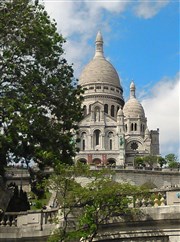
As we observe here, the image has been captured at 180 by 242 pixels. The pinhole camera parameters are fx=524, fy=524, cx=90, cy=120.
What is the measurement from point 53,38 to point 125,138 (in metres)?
87.5

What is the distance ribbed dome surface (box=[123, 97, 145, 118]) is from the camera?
11800 cm

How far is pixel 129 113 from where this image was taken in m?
118

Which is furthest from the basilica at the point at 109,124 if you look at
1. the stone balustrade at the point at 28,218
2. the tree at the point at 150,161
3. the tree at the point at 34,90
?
the stone balustrade at the point at 28,218

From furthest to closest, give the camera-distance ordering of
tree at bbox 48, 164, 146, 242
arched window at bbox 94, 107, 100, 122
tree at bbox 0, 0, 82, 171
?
1. arched window at bbox 94, 107, 100, 122
2. tree at bbox 0, 0, 82, 171
3. tree at bbox 48, 164, 146, 242

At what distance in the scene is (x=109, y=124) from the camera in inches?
4309

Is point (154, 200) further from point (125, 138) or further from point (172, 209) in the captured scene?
point (125, 138)

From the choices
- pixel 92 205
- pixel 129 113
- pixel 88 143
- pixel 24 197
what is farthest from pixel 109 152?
pixel 92 205

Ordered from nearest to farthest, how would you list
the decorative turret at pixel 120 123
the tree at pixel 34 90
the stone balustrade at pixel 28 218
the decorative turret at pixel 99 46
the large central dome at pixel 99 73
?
the stone balustrade at pixel 28 218
the tree at pixel 34 90
the decorative turret at pixel 120 123
the large central dome at pixel 99 73
the decorative turret at pixel 99 46

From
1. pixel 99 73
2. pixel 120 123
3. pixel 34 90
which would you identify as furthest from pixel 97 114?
pixel 34 90

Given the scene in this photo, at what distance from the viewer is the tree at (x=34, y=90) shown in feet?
73.8

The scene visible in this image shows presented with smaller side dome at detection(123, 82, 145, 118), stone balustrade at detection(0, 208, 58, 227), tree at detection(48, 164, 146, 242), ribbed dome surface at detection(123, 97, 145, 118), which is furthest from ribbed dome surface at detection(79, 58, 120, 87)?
tree at detection(48, 164, 146, 242)

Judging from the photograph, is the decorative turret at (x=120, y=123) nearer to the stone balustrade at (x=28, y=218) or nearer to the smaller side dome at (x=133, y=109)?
the smaller side dome at (x=133, y=109)

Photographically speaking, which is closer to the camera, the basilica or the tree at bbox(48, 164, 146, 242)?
the tree at bbox(48, 164, 146, 242)

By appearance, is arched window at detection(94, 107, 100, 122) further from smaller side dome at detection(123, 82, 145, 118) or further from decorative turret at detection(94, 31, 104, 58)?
decorative turret at detection(94, 31, 104, 58)
